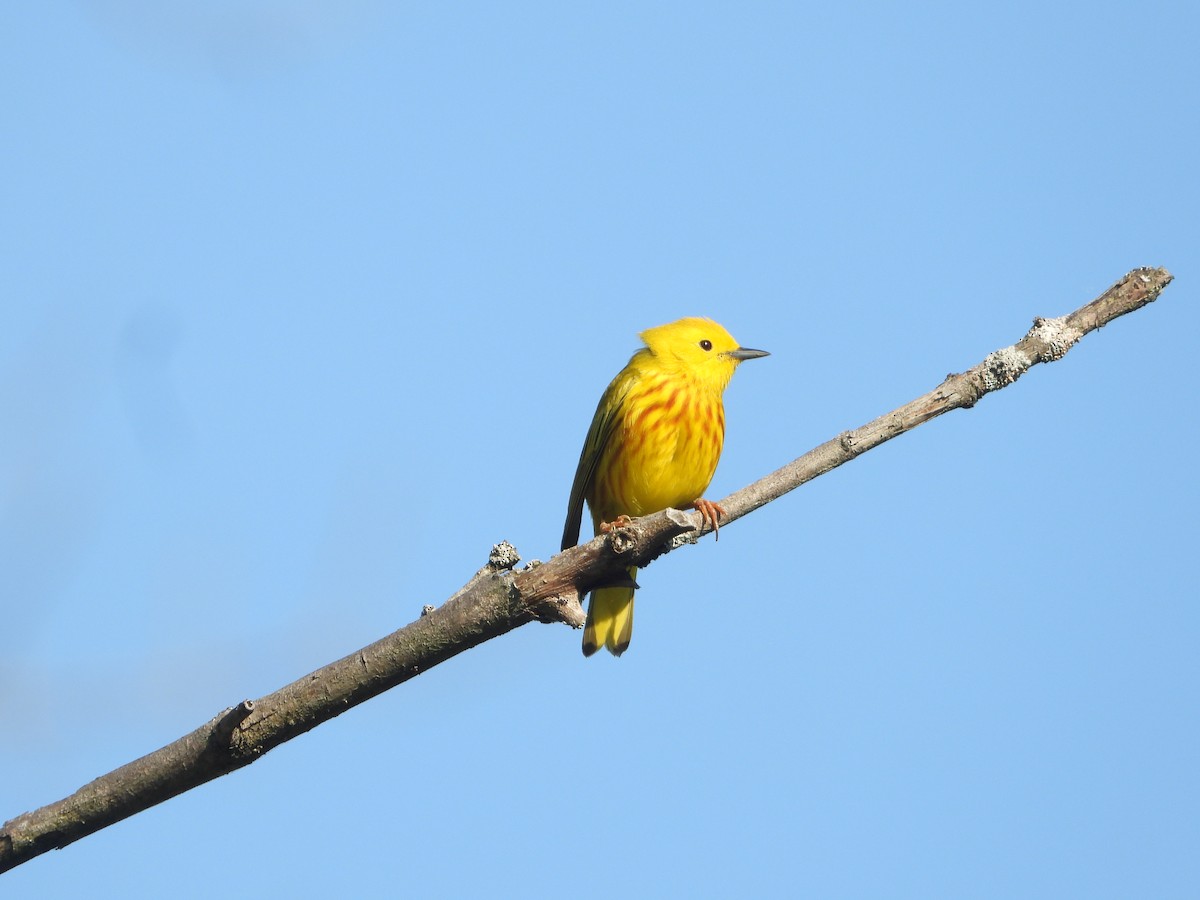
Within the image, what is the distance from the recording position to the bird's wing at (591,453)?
6.60 metres

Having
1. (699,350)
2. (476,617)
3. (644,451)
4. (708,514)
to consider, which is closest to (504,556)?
(476,617)

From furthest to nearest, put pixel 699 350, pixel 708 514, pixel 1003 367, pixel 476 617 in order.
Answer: pixel 699 350
pixel 708 514
pixel 1003 367
pixel 476 617

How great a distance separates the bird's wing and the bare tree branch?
2.26 metres

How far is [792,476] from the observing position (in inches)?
168

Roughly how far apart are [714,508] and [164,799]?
2.60 m

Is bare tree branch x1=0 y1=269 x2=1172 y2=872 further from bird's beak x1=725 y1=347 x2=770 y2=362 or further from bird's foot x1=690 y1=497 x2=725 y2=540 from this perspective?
bird's beak x1=725 y1=347 x2=770 y2=362

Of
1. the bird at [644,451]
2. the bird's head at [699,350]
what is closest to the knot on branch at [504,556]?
the bird at [644,451]

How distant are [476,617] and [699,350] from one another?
3.80 metres

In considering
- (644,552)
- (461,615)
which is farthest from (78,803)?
(644,552)

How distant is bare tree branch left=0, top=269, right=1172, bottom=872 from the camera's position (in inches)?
132

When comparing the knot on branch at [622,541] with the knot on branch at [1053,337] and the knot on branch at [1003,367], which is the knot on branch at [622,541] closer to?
the knot on branch at [1003,367]

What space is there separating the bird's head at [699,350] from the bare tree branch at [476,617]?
8.95ft

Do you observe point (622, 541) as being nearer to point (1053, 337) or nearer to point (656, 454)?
point (1053, 337)

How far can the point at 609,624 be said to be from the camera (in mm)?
6859
